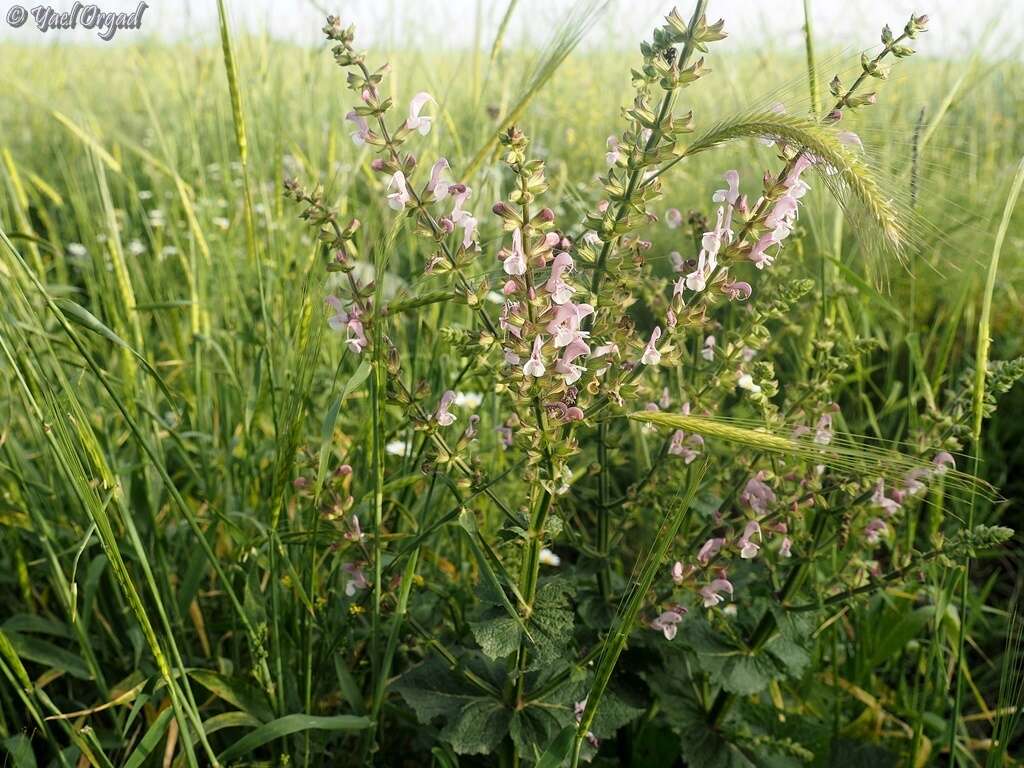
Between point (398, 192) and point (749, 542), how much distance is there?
0.63m

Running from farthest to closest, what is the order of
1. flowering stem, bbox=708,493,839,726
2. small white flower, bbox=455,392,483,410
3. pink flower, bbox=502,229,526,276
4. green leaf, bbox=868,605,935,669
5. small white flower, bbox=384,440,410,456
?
small white flower, bbox=455,392,483,410
small white flower, bbox=384,440,410,456
green leaf, bbox=868,605,935,669
flowering stem, bbox=708,493,839,726
pink flower, bbox=502,229,526,276

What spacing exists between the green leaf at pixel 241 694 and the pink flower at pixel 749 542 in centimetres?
69

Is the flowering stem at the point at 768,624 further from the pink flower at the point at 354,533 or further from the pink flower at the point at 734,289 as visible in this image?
the pink flower at the point at 354,533

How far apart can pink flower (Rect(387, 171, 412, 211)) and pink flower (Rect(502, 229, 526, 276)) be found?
133mm

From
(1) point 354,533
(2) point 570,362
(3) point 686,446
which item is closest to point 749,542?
(3) point 686,446

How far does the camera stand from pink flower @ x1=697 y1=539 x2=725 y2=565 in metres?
1.23

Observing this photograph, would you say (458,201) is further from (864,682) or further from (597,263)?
(864,682)

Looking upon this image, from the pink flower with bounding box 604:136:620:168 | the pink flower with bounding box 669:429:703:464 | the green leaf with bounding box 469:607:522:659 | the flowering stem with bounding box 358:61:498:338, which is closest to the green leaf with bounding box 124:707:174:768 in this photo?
the green leaf with bounding box 469:607:522:659

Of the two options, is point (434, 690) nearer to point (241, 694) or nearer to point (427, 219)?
point (241, 694)

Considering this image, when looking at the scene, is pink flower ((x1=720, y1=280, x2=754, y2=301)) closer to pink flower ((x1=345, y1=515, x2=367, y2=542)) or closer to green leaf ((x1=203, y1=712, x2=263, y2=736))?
pink flower ((x1=345, y1=515, x2=367, y2=542))

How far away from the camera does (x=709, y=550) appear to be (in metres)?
1.23

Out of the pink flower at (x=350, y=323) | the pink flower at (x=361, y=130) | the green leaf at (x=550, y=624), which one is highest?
the pink flower at (x=361, y=130)

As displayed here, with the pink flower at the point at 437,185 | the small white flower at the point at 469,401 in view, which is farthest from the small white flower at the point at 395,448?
the pink flower at the point at 437,185

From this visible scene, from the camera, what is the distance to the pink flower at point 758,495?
4.11 ft
